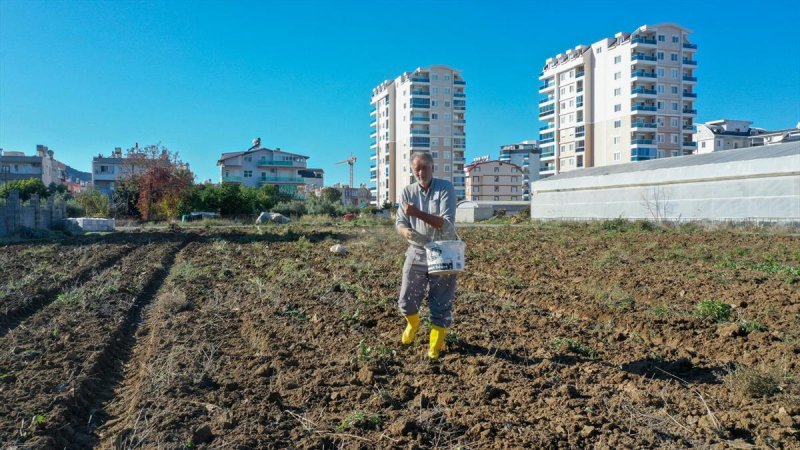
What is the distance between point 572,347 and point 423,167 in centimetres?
211

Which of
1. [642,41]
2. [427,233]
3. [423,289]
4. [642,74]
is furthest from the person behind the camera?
[642,74]

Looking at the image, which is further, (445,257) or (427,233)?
(427,233)

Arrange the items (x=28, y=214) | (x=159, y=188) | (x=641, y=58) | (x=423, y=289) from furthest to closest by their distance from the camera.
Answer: (x=641, y=58), (x=159, y=188), (x=28, y=214), (x=423, y=289)

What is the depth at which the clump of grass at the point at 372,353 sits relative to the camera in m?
4.97

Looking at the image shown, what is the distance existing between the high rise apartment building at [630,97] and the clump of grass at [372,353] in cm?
6886

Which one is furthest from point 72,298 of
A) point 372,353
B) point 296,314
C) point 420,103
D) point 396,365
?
point 420,103

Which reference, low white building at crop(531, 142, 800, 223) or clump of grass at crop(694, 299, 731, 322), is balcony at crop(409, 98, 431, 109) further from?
clump of grass at crop(694, 299, 731, 322)

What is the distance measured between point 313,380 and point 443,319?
123cm

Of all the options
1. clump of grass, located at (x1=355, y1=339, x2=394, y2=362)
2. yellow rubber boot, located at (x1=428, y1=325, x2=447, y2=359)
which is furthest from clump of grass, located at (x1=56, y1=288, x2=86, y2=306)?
yellow rubber boot, located at (x1=428, y1=325, x2=447, y2=359)

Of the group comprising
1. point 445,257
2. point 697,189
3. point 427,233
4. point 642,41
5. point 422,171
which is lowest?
point 445,257

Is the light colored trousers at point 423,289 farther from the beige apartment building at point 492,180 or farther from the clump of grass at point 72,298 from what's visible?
the beige apartment building at point 492,180

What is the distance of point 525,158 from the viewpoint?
4515 inches

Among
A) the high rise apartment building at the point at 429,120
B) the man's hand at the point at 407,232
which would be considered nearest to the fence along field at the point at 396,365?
the man's hand at the point at 407,232

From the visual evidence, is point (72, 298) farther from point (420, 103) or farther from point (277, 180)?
point (420, 103)
